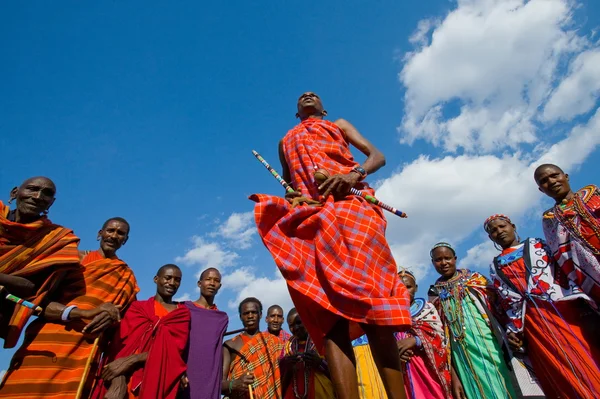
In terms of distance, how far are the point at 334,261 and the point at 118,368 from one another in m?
3.12

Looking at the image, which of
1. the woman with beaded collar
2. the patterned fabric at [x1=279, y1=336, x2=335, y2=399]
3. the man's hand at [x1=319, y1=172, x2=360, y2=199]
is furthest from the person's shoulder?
the patterned fabric at [x1=279, y1=336, x2=335, y2=399]

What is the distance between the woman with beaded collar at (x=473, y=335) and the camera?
4941mm

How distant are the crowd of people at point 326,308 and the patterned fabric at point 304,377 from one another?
24 millimetres

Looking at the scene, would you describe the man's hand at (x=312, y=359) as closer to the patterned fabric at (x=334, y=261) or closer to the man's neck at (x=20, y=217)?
the patterned fabric at (x=334, y=261)

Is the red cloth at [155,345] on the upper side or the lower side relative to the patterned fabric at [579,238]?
lower

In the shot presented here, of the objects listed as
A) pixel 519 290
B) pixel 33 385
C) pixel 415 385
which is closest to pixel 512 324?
pixel 519 290

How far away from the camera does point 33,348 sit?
3736 millimetres

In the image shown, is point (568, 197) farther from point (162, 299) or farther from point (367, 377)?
point (162, 299)

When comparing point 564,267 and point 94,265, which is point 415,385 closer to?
point 564,267

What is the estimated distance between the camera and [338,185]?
2.87m

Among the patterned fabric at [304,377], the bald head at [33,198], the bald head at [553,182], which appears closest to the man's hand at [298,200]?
the bald head at [33,198]

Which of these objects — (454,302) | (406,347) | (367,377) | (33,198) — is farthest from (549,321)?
(33,198)

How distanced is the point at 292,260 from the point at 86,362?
109 inches

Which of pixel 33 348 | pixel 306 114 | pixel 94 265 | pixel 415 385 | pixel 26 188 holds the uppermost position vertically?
pixel 306 114
